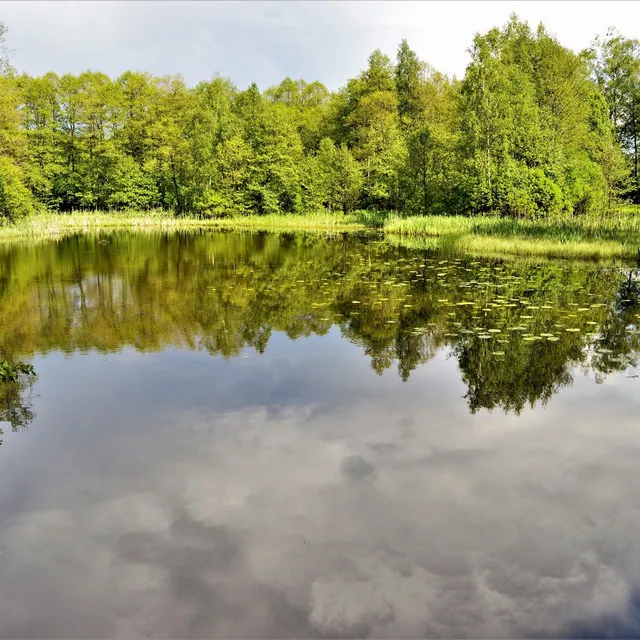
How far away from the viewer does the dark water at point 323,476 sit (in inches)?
167

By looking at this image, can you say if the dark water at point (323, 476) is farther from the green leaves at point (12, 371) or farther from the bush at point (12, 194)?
the bush at point (12, 194)

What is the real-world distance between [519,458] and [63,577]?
5.01 meters

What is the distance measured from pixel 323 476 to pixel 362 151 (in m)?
55.0

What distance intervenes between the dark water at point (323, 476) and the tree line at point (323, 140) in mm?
30967

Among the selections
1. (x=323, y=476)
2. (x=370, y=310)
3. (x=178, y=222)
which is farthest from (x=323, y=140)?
(x=323, y=476)

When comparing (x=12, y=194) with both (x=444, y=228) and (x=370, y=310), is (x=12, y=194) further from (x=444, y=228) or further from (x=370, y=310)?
(x=370, y=310)

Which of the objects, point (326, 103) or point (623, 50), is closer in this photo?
point (623, 50)

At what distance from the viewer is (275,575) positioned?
4551 mm

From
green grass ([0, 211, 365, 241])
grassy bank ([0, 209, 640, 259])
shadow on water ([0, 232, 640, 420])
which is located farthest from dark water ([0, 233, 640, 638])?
green grass ([0, 211, 365, 241])

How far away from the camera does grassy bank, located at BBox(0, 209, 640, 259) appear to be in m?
25.6

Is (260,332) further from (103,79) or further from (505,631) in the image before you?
(103,79)

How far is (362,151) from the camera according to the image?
57438 millimetres

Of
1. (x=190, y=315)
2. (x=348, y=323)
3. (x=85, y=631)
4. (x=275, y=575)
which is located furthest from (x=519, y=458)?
(x=190, y=315)

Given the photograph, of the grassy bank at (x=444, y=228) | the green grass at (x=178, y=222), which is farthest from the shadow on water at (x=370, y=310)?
the green grass at (x=178, y=222)
